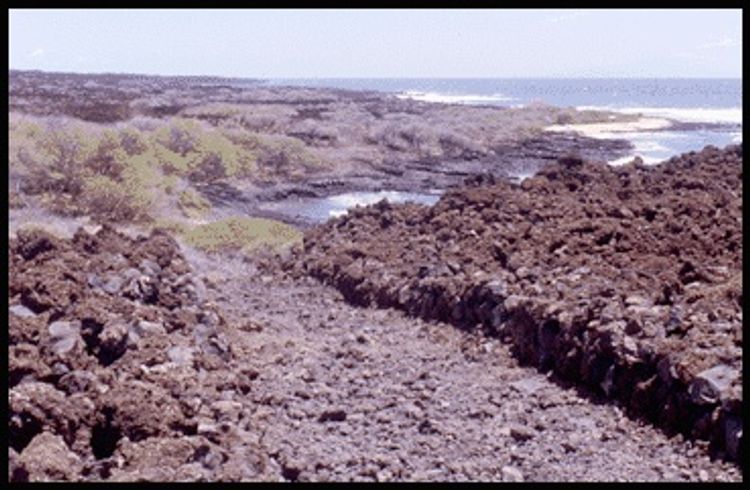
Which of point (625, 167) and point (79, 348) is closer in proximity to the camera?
point (79, 348)

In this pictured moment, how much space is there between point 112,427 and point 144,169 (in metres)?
16.3

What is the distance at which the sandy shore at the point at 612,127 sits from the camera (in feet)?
171

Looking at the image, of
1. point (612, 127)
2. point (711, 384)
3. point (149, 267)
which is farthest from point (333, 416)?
point (612, 127)

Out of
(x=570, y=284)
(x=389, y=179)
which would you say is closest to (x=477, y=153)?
(x=389, y=179)

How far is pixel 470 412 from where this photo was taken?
8242 millimetres

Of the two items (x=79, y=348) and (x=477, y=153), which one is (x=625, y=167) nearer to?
(x=79, y=348)

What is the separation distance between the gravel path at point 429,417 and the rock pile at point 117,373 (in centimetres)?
43

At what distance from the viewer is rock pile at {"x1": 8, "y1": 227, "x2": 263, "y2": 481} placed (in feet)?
21.6

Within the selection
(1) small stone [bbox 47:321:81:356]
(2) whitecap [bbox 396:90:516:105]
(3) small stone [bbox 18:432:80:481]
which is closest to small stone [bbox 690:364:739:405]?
(3) small stone [bbox 18:432:80:481]

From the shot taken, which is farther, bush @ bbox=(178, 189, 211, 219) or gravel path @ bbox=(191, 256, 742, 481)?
bush @ bbox=(178, 189, 211, 219)

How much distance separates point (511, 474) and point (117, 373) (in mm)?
3867

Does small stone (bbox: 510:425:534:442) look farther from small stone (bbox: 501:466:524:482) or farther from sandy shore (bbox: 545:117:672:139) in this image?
sandy shore (bbox: 545:117:672:139)

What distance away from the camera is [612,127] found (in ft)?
189

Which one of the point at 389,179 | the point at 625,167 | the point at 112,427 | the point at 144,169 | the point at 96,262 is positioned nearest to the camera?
the point at 112,427
